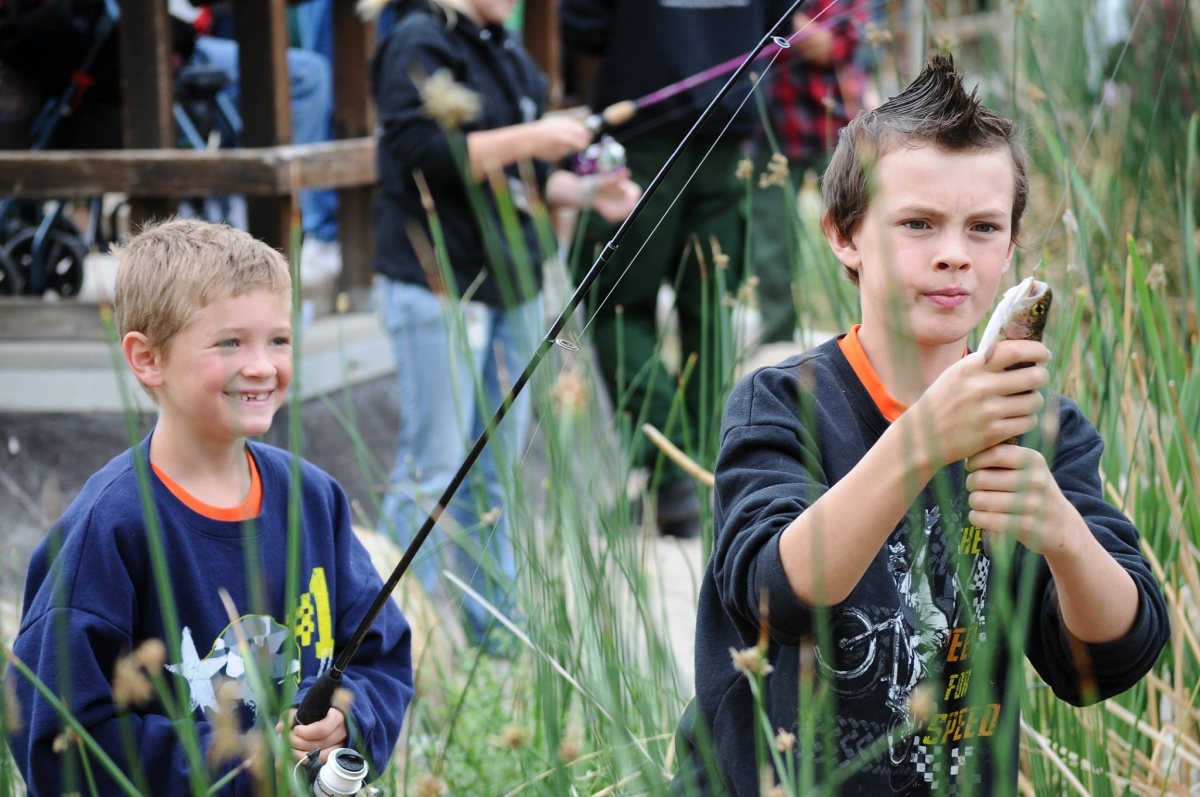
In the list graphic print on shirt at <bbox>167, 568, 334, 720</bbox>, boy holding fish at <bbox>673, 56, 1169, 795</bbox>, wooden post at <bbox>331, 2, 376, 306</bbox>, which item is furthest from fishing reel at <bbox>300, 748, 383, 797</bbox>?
wooden post at <bbox>331, 2, 376, 306</bbox>

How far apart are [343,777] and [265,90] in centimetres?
286

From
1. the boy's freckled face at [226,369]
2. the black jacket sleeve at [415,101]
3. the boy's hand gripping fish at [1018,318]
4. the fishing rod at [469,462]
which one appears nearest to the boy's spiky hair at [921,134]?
the fishing rod at [469,462]

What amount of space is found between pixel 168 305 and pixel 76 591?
319 mm

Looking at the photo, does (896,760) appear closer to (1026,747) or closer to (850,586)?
(850,586)

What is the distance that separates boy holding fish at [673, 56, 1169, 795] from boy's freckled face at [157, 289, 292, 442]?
1.74 ft

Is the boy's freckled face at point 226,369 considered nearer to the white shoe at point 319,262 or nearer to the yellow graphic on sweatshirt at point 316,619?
the yellow graphic on sweatshirt at point 316,619

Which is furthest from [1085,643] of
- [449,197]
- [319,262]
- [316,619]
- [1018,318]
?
[319,262]

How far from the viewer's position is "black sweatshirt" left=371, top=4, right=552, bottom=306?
3115 millimetres

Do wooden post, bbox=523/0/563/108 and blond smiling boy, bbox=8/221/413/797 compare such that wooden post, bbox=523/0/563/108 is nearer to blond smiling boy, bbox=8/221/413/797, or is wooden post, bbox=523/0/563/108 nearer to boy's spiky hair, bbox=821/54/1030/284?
blond smiling boy, bbox=8/221/413/797

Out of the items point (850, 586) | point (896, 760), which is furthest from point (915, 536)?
point (896, 760)

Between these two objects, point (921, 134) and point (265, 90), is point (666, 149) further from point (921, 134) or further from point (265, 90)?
point (921, 134)

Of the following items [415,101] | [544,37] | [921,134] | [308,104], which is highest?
[544,37]

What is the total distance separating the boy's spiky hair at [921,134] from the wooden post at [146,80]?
2.70 m

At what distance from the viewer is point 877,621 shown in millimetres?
1259
